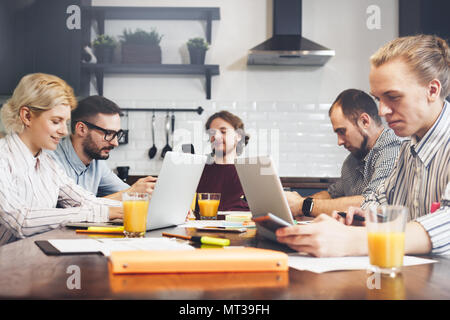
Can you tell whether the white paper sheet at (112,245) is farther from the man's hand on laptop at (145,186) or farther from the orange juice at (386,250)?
the man's hand on laptop at (145,186)

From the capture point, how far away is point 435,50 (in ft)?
4.68

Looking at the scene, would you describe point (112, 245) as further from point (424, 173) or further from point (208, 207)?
point (424, 173)

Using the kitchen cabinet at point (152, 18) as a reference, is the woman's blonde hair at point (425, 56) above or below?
below

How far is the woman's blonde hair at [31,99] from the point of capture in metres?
1.95

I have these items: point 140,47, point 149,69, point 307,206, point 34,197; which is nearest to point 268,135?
point 149,69

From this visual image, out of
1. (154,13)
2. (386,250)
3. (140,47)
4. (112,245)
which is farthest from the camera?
(154,13)

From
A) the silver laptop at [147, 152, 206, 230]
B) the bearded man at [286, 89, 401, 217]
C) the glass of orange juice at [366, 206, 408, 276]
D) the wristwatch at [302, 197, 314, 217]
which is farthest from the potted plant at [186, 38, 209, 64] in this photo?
the glass of orange juice at [366, 206, 408, 276]

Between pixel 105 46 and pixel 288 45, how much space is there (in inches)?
62.3

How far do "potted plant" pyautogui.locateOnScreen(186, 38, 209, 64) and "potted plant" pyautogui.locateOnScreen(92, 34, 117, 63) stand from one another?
2.19 feet

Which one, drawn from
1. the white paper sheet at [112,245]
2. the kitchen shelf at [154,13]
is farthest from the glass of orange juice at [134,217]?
the kitchen shelf at [154,13]

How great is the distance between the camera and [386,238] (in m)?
0.82

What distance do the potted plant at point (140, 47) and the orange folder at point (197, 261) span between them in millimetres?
3485

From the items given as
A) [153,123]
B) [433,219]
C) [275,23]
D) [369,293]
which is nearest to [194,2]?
[275,23]
